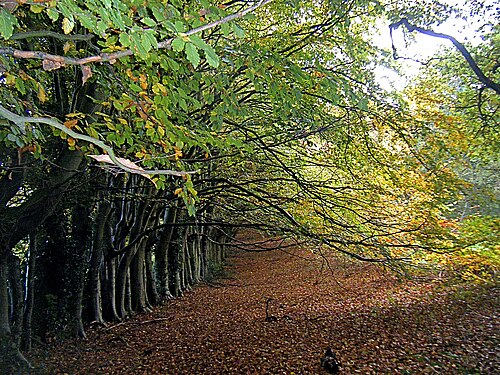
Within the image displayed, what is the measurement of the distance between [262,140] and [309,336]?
4642 mm

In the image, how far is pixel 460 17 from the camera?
25.1ft

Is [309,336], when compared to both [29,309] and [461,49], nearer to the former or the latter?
[29,309]

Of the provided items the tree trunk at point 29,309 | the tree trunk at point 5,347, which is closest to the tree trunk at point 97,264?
the tree trunk at point 29,309

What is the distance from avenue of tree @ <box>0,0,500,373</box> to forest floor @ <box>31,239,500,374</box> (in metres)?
1.22

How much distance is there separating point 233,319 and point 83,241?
4.77 metres

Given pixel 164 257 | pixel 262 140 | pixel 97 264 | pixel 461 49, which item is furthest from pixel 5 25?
pixel 164 257

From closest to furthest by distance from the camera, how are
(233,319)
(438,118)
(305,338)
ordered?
(438,118) → (305,338) → (233,319)

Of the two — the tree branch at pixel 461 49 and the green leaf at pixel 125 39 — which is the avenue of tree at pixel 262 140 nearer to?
the tree branch at pixel 461 49

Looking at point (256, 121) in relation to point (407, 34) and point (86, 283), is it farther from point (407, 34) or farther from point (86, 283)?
point (86, 283)

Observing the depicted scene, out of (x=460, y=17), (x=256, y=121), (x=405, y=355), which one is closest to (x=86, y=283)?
(x=256, y=121)

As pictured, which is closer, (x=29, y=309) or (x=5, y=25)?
(x=5, y=25)

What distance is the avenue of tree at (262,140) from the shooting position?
412 centimetres

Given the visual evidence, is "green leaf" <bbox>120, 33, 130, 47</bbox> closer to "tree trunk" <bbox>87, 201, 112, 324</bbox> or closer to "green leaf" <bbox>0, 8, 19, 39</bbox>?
"green leaf" <bbox>0, 8, 19, 39</bbox>

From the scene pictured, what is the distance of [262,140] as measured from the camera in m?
7.91
